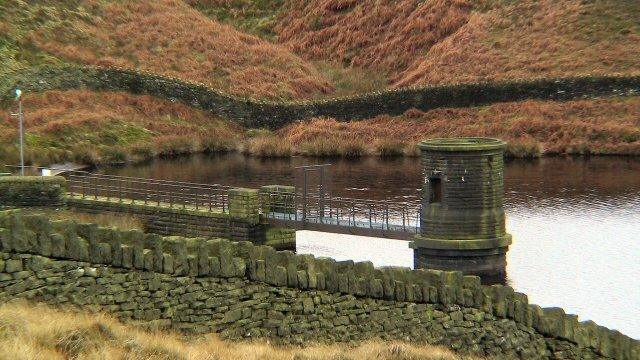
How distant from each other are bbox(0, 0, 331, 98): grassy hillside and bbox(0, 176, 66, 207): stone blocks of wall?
118 feet

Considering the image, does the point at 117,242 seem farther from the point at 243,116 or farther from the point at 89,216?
the point at 243,116

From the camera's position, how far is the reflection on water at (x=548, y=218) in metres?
40.1

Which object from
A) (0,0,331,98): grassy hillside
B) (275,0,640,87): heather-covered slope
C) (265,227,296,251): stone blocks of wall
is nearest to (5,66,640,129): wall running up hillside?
(275,0,640,87): heather-covered slope

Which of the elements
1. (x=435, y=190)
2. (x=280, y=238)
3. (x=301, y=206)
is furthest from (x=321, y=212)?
(x=435, y=190)

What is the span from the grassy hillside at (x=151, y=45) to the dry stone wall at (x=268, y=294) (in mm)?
51355

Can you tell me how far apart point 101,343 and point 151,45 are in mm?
66472

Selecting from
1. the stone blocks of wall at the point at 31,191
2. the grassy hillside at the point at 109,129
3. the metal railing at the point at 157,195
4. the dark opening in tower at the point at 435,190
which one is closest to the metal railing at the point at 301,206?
the metal railing at the point at 157,195

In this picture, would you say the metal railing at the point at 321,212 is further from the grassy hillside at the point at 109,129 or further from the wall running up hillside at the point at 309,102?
the wall running up hillside at the point at 309,102

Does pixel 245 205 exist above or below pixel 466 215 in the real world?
above

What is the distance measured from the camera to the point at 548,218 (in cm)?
5019

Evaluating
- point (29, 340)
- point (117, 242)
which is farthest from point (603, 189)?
point (29, 340)

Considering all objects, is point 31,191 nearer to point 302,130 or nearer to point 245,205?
point 245,205

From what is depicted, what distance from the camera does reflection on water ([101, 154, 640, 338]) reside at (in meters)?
40.1

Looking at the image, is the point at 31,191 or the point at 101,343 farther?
the point at 31,191
